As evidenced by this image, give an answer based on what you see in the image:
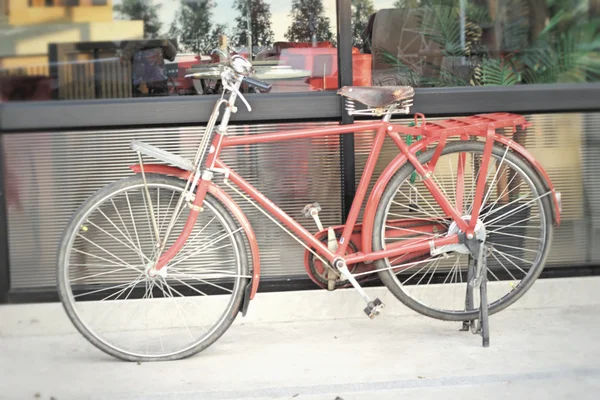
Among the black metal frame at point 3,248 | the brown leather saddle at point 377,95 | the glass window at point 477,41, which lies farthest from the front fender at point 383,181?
the black metal frame at point 3,248

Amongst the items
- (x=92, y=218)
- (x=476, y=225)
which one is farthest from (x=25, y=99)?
(x=476, y=225)

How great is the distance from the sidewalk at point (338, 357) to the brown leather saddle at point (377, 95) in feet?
3.81

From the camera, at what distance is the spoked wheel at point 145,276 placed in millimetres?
4480

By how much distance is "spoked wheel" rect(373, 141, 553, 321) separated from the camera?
475 centimetres

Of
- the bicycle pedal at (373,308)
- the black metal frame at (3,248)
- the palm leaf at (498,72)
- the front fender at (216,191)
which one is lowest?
the bicycle pedal at (373,308)

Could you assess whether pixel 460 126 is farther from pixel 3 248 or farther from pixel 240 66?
pixel 3 248

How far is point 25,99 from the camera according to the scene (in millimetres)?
5129

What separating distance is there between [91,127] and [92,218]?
60cm

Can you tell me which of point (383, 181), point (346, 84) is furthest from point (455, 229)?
point (346, 84)

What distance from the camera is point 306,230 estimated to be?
185 inches

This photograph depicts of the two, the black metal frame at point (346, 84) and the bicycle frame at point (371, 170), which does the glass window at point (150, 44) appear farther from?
the bicycle frame at point (371, 170)

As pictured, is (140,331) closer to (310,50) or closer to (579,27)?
(310,50)

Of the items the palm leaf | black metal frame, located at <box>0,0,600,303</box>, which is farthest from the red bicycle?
the palm leaf

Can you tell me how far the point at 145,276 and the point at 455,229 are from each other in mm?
1540
